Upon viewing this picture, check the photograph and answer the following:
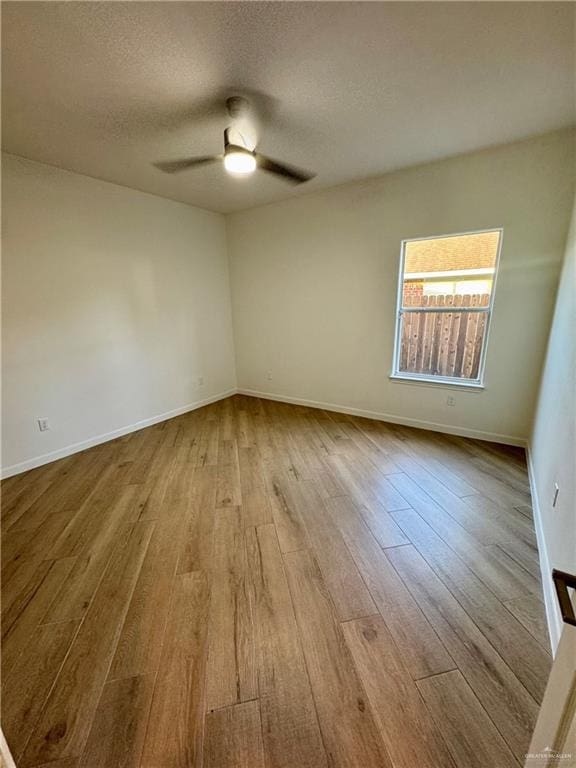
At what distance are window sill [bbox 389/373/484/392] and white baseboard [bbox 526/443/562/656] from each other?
1.00m

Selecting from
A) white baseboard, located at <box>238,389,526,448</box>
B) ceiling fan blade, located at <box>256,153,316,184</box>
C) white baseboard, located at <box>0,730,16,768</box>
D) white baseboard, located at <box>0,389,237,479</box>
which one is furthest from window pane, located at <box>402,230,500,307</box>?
white baseboard, located at <box>0,730,16,768</box>

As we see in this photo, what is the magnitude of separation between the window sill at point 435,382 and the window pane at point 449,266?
82cm

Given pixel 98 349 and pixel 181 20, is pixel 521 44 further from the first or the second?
pixel 98 349

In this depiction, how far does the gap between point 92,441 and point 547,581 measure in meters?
3.89

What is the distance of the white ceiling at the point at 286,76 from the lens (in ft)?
4.39

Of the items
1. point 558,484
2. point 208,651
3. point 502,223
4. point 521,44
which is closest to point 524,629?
point 558,484

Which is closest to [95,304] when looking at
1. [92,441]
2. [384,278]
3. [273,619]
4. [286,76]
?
[92,441]

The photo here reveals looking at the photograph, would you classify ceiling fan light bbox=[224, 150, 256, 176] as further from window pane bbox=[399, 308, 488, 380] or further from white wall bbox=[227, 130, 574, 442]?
window pane bbox=[399, 308, 488, 380]

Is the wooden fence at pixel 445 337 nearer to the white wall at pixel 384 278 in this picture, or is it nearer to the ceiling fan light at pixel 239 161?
the white wall at pixel 384 278

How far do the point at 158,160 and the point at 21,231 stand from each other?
1.33 metres

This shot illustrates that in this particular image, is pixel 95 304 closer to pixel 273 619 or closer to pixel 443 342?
pixel 273 619

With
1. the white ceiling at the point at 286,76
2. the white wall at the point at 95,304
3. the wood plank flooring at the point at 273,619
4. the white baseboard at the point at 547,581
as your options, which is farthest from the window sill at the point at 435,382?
the white wall at the point at 95,304

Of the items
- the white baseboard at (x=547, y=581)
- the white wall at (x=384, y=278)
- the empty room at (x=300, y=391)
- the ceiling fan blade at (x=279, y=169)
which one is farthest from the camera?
the white wall at (x=384, y=278)

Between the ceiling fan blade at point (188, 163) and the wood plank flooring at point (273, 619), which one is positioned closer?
the wood plank flooring at point (273, 619)
